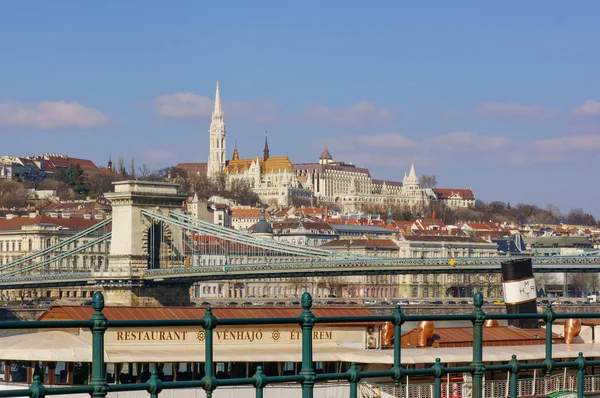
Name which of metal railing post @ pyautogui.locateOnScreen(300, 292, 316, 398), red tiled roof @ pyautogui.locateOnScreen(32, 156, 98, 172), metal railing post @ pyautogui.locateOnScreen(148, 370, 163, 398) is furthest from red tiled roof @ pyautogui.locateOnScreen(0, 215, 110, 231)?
metal railing post @ pyautogui.locateOnScreen(148, 370, 163, 398)

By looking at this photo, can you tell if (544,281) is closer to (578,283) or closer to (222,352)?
(578,283)

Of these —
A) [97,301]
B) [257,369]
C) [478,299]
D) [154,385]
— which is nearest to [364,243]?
[478,299]

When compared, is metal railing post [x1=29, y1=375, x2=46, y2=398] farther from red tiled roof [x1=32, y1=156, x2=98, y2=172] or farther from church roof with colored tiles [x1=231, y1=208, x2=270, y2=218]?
red tiled roof [x1=32, y1=156, x2=98, y2=172]

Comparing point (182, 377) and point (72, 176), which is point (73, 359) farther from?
point (72, 176)

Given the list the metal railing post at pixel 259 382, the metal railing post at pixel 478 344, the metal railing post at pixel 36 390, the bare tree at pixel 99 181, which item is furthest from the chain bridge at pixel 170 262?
the bare tree at pixel 99 181

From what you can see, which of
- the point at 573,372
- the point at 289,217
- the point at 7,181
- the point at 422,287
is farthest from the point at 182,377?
the point at 7,181

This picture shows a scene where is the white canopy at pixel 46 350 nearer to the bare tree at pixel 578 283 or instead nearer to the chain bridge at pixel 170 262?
the chain bridge at pixel 170 262

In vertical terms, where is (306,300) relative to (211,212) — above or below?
below
